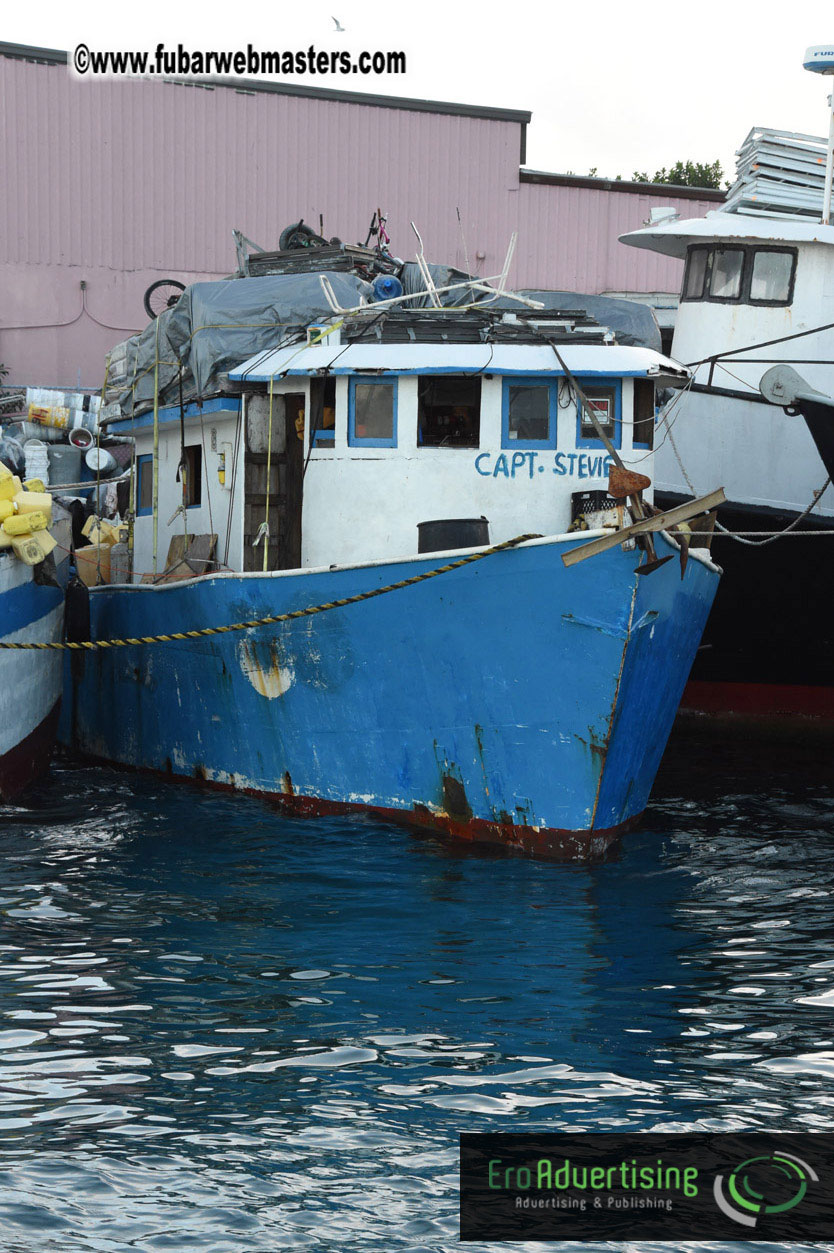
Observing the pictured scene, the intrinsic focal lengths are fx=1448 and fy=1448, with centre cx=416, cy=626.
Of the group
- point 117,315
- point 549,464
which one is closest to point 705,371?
point 549,464

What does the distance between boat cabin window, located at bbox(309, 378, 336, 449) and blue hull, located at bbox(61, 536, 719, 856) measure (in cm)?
136

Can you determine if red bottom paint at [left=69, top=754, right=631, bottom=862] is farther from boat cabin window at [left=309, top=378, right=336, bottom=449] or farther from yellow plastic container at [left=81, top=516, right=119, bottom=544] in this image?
yellow plastic container at [left=81, top=516, right=119, bottom=544]

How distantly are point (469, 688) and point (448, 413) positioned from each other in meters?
2.65

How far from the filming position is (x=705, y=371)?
63.8 feet

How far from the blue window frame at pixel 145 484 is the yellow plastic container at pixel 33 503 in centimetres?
297

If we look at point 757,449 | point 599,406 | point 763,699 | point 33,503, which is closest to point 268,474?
point 33,503

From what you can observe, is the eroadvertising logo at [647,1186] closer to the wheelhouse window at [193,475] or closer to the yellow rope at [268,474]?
the yellow rope at [268,474]

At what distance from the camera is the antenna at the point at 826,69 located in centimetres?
1912

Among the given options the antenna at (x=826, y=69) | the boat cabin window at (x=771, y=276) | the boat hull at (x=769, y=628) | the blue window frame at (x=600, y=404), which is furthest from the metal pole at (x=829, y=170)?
the blue window frame at (x=600, y=404)

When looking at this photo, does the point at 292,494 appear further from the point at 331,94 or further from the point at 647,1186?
the point at 331,94

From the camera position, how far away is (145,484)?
1662 cm

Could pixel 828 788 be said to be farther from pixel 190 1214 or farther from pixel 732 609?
pixel 190 1214

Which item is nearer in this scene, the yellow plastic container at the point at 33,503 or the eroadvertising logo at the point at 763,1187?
the eroadvertising logo at the point at 763,1187

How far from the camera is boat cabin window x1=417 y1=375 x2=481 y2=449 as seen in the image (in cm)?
1230
